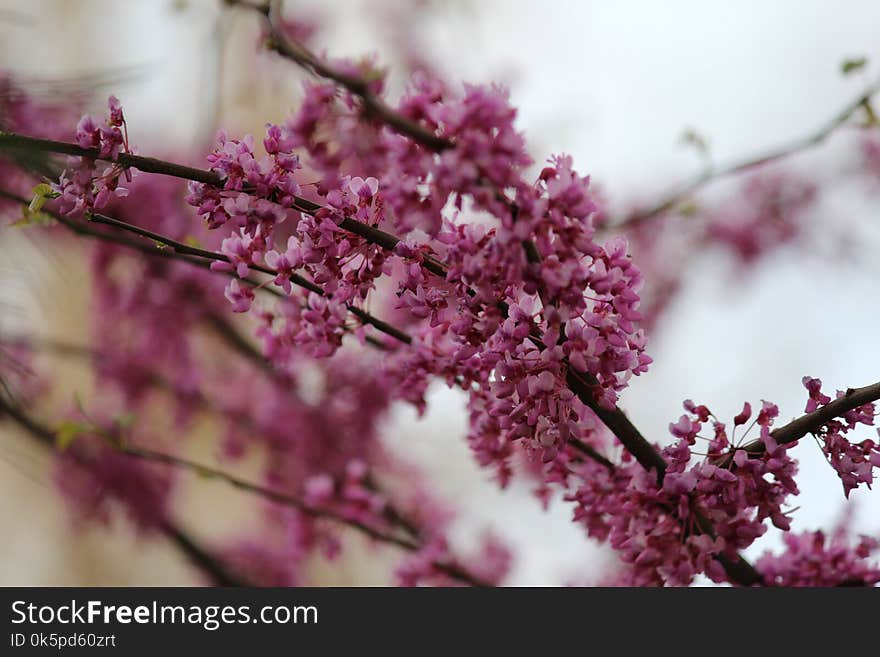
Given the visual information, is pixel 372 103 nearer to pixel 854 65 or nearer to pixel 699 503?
pixel 699 503

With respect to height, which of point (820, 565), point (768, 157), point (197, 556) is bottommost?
point (820, 565)

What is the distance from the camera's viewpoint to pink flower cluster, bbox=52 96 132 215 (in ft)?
1.62

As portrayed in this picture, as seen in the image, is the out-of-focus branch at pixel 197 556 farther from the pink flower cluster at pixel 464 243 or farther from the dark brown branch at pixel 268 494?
the pink flower cluster at pixel 464 243

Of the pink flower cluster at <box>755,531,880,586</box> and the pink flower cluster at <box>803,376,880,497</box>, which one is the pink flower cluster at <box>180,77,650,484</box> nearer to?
the pink flower cluster at <box>803,376,880,497</box>

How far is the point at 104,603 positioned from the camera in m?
0.77

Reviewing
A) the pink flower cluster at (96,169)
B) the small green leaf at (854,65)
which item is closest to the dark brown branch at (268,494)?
the pink flower cluster at (96,169)

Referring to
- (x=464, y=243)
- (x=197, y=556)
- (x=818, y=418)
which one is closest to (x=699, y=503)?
(x=818, y=418)

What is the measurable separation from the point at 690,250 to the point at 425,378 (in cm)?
124

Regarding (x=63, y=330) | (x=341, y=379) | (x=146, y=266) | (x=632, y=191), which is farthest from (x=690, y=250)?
(x=63, y=330)

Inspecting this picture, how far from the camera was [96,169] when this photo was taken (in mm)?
516

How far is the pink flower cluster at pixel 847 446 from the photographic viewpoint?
533 millimetres

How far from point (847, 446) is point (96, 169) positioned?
51 cm

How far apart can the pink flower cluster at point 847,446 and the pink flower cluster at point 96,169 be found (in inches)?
18.1

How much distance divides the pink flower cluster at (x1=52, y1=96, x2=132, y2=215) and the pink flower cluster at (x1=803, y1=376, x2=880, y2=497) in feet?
1.51
